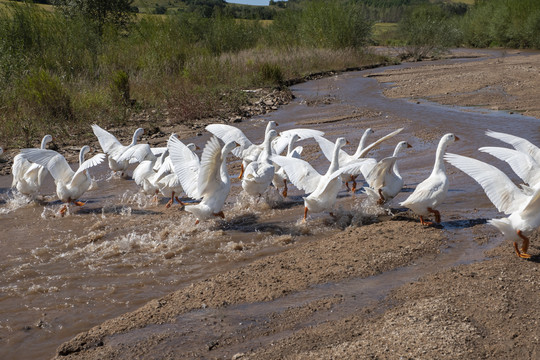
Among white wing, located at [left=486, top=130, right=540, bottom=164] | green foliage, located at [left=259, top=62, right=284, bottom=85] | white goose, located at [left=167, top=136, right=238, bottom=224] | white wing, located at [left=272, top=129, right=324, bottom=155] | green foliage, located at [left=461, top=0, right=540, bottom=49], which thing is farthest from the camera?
green foliage, located at [left=461, top=0, right=540, bottom=49]

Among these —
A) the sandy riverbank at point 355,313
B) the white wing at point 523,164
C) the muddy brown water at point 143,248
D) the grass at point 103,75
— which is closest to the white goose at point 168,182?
the muddy brown water at point 143,248

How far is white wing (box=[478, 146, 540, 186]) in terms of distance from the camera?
5.77 metres

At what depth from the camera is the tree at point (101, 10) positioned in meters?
A: 21.9

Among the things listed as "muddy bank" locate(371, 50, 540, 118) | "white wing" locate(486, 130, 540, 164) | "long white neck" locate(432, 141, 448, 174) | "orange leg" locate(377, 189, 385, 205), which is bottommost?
"orange leg" locate(377, 189, 385, 205)

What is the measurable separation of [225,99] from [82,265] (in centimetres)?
1070

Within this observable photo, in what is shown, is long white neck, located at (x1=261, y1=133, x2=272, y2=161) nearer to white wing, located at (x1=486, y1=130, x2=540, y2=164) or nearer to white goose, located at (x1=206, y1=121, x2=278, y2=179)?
white goose, located at (x1=206, y1=121, x2=278, y2=179)

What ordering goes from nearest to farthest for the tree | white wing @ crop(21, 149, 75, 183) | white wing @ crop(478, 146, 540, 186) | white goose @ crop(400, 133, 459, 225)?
1. white wing @ crop(478, 146, 540, 186)
2. white goose @ crop(400, 133, 459, 225)
3. white wing @ crop(21, 149, 75, 183)
4. the tree

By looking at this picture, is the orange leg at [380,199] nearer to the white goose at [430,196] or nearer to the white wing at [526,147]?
the white goose at [430,196]

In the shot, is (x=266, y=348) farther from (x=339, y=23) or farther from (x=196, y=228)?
(x=339, y=23)

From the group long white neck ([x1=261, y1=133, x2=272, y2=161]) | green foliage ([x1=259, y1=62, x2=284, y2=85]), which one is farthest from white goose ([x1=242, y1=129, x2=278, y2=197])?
green foliage ([x1=259, y1=62, x2=284, y2=85])

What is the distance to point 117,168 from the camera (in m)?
9.56

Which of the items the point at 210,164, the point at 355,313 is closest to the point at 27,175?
the point at 210,164

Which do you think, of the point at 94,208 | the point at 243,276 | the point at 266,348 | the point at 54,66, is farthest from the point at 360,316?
the point at 54,66

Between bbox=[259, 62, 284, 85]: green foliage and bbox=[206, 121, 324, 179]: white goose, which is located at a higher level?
bbox=[259, 62, 284, 85]: green foliage
